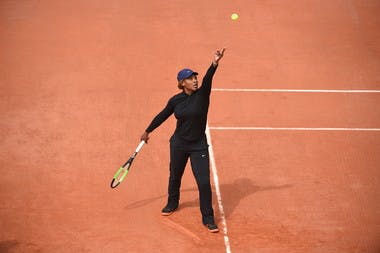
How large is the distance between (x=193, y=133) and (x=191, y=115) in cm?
29

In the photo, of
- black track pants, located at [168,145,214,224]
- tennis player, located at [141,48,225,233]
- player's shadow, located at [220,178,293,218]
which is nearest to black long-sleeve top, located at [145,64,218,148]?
tennis player, located at [141,48,225,233]

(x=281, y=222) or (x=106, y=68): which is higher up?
(x=106, y=68)

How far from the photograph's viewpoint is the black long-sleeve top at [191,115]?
9.02 metres

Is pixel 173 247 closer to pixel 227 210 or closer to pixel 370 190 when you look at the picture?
pixel 227 210

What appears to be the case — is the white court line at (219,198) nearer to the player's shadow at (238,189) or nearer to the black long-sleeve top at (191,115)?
the player's shadow at (238,189)

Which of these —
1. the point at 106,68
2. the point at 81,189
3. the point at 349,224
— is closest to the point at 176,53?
the point at 106,68

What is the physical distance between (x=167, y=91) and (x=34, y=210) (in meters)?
4.69

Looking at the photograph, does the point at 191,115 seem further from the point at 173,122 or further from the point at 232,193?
the point at 173,122

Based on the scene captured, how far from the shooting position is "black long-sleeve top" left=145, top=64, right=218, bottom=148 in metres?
9.02

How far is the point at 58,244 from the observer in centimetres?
926

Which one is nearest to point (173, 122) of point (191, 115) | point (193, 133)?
point (193, 133)

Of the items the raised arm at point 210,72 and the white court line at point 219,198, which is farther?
the white court line at point 219,198

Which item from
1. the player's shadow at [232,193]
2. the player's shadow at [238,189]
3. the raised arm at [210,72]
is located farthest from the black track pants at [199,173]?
the raised arm at [210,72]

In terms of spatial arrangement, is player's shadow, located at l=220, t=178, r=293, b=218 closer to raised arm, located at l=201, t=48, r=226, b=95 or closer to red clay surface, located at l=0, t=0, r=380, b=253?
red clay surface, located at l=0, t=0, r=380, b=253
